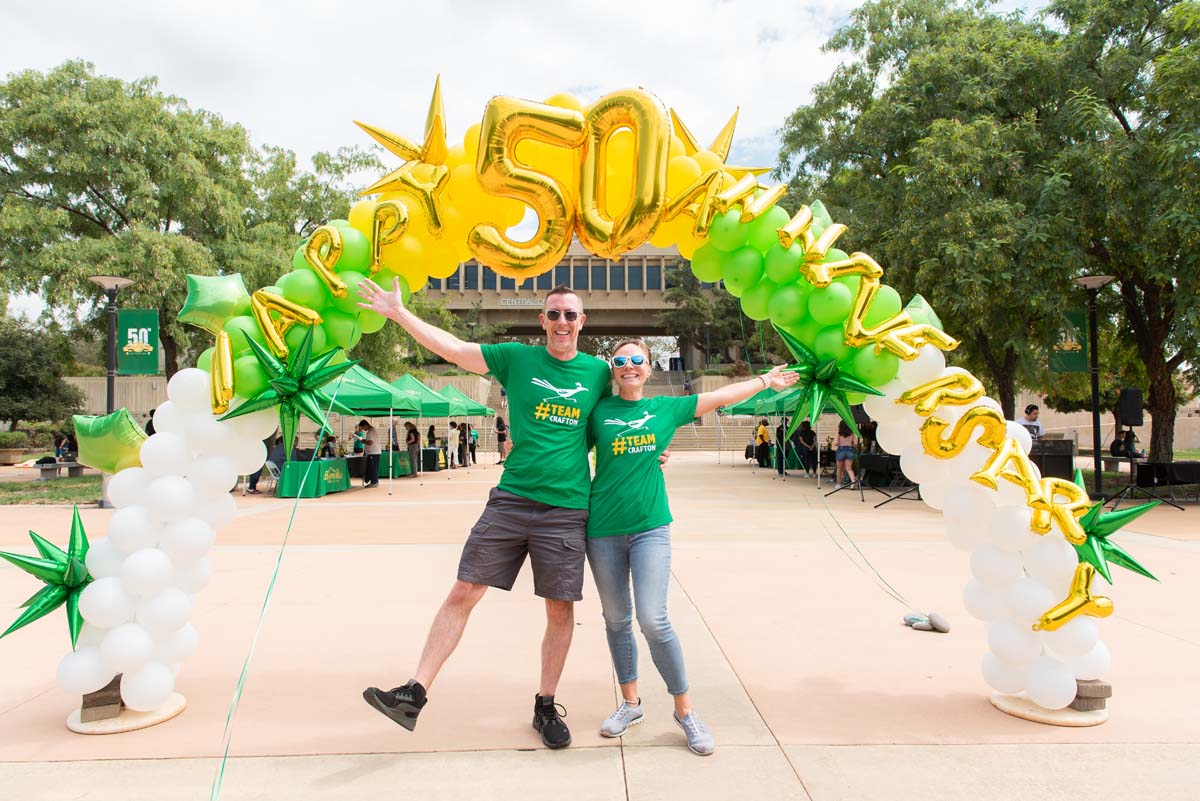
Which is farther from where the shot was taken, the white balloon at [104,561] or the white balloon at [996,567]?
the white balloon at [996,567]

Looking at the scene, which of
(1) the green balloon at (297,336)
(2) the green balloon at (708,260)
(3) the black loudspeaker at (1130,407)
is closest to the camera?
(1) the green balloon at (297,336)

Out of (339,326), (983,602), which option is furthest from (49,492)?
(983,602)

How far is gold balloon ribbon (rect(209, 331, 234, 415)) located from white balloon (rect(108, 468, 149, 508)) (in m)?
0.54

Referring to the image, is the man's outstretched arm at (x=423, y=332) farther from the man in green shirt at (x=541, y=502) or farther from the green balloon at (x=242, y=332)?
the green balloon at (x=242, y=332)

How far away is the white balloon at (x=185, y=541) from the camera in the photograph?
3.84 metres

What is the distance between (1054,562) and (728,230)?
2.22 m

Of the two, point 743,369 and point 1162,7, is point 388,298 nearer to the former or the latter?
point 1162,7

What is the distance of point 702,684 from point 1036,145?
14055 millimetres

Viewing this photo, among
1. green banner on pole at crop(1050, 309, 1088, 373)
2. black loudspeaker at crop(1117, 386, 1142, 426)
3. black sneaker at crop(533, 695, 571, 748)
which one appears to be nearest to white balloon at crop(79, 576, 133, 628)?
black sneaker at crop(533, 695, 571, 748)

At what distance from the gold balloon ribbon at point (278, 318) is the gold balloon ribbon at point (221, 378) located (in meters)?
0.20

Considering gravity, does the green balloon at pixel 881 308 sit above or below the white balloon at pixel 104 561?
above

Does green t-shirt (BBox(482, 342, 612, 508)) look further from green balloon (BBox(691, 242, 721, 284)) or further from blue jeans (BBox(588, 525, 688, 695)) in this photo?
green balloon (BBox(691, 242, 721, 284))

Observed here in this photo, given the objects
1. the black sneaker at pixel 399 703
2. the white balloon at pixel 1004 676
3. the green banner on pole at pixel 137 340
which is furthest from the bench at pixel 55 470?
the white balloon at pixel 1004 676

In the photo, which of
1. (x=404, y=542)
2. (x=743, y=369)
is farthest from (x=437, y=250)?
(x=743, y=369)
